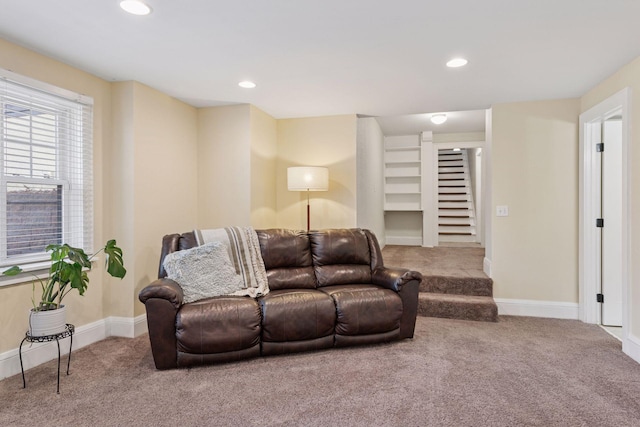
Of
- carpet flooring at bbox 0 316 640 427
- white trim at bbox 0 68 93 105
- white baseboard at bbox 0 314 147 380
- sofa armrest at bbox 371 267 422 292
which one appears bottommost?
carpet flooring at bbox 0 316 640 427

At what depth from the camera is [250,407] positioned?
6.79 ft

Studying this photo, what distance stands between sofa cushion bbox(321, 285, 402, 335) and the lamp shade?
141 centimetres

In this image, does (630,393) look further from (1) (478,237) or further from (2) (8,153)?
(1) (478,237)

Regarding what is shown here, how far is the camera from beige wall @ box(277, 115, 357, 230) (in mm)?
4395

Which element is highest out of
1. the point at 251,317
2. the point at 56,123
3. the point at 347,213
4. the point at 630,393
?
the point at 56,123

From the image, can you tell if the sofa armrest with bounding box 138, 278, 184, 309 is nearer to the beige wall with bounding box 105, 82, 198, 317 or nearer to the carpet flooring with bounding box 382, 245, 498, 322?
the beige wall with bounding box 105, 82, 198, 317

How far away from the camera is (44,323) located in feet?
7.75

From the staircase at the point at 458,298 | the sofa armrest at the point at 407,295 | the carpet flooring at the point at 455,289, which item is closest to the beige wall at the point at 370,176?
the carpet flooring at the point at 455,289

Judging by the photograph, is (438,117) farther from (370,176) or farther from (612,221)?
(612,221)

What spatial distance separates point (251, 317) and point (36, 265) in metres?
1.63

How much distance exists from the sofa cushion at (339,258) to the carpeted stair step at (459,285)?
1026 millimetres

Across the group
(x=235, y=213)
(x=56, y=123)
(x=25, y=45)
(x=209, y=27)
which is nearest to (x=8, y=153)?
(x=56, y=123)

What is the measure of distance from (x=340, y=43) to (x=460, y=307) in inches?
111

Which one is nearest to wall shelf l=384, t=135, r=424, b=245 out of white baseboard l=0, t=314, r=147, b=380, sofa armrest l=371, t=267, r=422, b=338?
sofa armrest l=371, t=267, r=422, b=338
